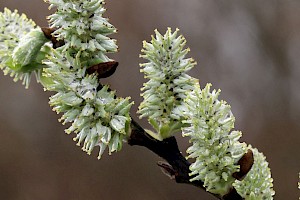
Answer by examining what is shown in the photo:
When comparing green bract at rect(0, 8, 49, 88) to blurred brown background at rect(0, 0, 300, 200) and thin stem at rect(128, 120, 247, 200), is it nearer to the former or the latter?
thin stem at rect(128, 120, 247, 200)

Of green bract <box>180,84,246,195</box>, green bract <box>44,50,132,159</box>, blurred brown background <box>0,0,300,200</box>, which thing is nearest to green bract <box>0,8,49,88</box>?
green bract <box>44,50,132,159</box>

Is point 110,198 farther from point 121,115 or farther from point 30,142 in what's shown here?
point 121,115

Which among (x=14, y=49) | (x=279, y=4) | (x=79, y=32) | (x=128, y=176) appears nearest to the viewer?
(x=79, y=32)

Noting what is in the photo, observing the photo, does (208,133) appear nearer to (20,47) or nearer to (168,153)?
(168,153)

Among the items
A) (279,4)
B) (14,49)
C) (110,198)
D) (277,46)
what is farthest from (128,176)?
(14,49)

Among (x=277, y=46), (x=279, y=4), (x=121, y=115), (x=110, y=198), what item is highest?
(x=279, y=4)

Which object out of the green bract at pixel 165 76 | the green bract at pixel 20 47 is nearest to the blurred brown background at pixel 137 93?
the green bract at pixel 20 47

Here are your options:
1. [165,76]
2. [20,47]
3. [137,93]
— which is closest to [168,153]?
[165,76]
